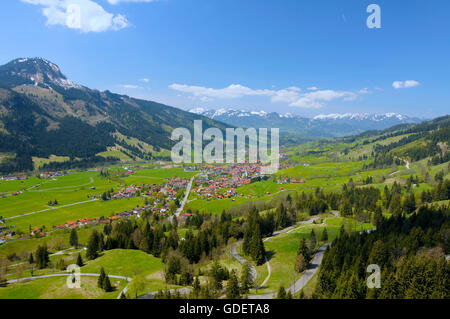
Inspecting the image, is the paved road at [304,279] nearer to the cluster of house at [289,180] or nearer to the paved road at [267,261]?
the paved road at [267,261]

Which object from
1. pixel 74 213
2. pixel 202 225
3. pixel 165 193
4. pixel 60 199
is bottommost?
pixel 74 213

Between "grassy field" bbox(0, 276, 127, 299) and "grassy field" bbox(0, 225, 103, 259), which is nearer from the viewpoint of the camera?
"grassy field" bbox(0, 276, 127, 299)

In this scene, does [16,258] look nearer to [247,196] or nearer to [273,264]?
[273,264]

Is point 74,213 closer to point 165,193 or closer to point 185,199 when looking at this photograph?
point 165,193

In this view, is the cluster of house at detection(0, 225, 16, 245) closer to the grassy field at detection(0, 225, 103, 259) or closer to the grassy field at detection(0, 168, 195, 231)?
the grassy field at detection(0, 168, 195, 231)

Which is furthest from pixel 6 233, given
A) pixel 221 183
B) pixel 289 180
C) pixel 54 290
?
pixel 289 180

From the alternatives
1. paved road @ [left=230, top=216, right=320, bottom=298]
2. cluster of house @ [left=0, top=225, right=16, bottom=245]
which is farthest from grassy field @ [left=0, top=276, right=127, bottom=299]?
cluster of house @ [left=0, top=225, right=16, bottom=245]

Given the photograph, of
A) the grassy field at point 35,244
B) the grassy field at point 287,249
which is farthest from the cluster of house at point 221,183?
the grassy field at point 35,244

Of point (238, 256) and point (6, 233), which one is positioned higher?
point (238, 256)

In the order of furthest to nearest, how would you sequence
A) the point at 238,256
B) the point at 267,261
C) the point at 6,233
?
the point at 6,233
the point at 238,256
the point at 267,261

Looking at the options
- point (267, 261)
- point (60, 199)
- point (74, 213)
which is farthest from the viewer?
point (60, 199)

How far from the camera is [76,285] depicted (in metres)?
44.3
